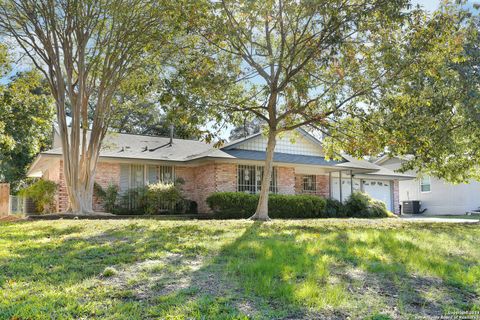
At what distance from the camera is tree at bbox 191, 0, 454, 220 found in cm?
1131

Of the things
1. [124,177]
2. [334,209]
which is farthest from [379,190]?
[124,177]

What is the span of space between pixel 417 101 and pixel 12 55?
15940 mm

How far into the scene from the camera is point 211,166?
19562mm

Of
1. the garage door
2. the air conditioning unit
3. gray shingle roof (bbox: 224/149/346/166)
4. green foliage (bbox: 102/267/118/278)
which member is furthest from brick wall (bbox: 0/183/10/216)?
the air conditioning unit

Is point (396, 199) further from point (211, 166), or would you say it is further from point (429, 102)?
point (429, 102)

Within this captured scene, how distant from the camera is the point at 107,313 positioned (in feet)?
12.2

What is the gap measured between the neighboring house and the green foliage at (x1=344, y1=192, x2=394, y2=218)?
5.27 m

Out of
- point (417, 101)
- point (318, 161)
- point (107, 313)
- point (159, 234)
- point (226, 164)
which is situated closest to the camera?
point (107, 313)

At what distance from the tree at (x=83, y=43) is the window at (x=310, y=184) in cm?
1161

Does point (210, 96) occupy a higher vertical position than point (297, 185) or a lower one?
higher

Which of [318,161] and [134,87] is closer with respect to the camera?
[134,87]

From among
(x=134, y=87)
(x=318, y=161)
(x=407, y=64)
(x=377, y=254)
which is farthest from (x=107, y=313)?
(x=318, y=161)

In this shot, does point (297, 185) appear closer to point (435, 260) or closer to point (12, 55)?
point (12, 55)

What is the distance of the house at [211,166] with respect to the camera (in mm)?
18859
